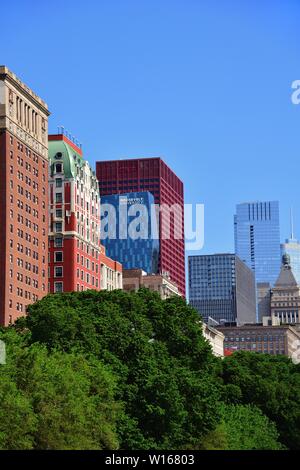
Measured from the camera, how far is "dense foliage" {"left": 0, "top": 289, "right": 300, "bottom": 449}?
3647 inches

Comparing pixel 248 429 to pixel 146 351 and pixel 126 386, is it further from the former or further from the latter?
pixel 126 386

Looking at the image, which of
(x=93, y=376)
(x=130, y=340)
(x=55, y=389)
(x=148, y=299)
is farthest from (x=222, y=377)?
(x=55, y=389)

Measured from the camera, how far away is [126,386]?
357ft

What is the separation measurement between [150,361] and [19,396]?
25.6 meters

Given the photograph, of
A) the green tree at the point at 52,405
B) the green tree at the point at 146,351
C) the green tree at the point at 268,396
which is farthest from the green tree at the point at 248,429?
the green tree at the point at 52,405

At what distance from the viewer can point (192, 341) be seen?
5034 inches

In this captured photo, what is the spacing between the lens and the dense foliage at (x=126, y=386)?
92.6 meters

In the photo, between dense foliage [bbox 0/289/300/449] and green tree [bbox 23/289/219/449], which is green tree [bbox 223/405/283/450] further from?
green tree [bbox 23/289/219/449]

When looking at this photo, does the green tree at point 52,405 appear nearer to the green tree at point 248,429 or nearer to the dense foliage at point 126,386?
the dense foliage at point 126,386

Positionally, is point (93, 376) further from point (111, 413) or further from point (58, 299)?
point (58, 299)

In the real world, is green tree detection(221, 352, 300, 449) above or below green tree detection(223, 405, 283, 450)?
above

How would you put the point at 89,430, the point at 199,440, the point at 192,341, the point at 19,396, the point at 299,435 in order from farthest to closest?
the point at 299,435
the point at 192,341
the point at 199,440
the point at 89,430
the point at 19,396

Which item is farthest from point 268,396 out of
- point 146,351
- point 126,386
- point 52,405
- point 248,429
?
point 52,405

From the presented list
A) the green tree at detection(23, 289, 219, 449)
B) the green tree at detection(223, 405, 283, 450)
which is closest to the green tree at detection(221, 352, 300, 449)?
the green tree at detection(223, 405, 283, 450)
